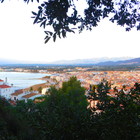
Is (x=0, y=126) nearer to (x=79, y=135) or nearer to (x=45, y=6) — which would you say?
(x=79, y=135)

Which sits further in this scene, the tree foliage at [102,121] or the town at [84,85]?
the town at [84,85]

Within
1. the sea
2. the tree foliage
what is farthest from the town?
the sea

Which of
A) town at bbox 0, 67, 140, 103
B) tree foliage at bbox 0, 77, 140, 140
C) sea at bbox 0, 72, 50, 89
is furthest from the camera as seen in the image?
sea at bbox 0, 72, 50, 89

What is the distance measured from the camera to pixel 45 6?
1008 millimetres

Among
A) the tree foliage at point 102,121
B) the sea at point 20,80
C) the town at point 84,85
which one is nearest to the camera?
the tree foliage at point 102,121

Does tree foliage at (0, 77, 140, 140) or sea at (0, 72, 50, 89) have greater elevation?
tree foliage at (0, 77, 140, 140)

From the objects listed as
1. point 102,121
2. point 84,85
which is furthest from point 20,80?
point 102,121

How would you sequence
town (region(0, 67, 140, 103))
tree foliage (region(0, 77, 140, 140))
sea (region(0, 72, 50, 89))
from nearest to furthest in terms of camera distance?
tree foliage (region(0, 77, 140, 140)) → town (region(0, 67, 140, 103)) → sea (region(0, 72, 50, 89))

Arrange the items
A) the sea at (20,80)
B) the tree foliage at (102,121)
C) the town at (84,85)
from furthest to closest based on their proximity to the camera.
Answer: the sea at (20,80) → the town at (84,85) → the tree foliage at (102,121)

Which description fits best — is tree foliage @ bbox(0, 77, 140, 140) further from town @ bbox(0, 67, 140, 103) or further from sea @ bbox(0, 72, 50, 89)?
sea @ bbox(0, 72, 50, 89)

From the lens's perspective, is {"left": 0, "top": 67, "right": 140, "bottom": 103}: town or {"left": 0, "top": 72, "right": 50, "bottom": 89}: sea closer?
{"left": 0, "top": 67, "right": 140, "bottom": 103}: town

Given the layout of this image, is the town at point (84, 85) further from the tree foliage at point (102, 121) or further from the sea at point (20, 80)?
the sea at point (20, 80)

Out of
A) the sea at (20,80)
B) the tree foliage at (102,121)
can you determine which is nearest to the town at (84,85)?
the tree foliage at (102,121)

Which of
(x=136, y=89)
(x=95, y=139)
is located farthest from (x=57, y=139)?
(x=136, y=89)
